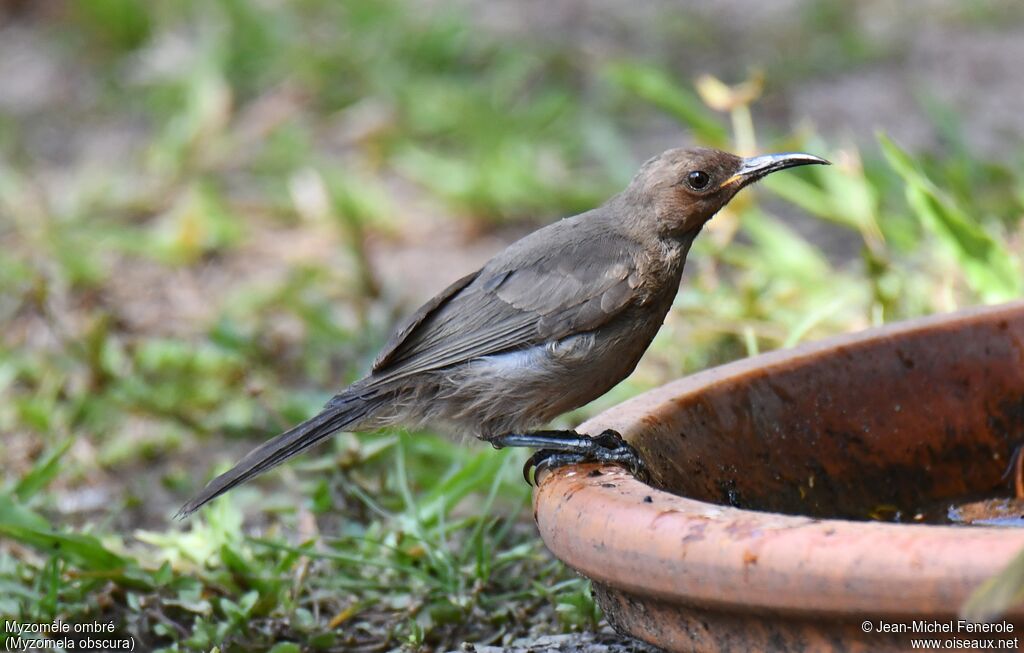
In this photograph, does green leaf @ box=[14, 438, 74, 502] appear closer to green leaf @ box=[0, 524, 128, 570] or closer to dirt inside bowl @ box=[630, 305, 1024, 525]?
green leaf @ box=[0, 524, 128, 570]

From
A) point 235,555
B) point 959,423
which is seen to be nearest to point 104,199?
point 235,555

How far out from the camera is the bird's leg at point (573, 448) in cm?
320

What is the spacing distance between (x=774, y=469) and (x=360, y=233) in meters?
3.69

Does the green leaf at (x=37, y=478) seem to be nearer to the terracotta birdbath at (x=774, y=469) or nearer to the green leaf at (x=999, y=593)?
the terracotta birdbath at (x=774, y=469)

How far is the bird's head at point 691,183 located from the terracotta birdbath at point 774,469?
696 millimetres

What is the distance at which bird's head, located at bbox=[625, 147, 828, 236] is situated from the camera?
4133mm

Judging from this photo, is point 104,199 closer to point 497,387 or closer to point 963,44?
point 497,387

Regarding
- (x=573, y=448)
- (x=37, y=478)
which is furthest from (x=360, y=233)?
(x=573, y=448)

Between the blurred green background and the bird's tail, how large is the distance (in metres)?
0.30

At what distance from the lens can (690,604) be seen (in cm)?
257

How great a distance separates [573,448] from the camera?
354 centimetres

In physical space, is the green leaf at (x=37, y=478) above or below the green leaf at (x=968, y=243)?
below

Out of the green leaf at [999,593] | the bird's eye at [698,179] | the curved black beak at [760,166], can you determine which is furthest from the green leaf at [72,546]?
the green leaf at [999,593]

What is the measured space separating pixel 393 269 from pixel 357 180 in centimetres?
108
